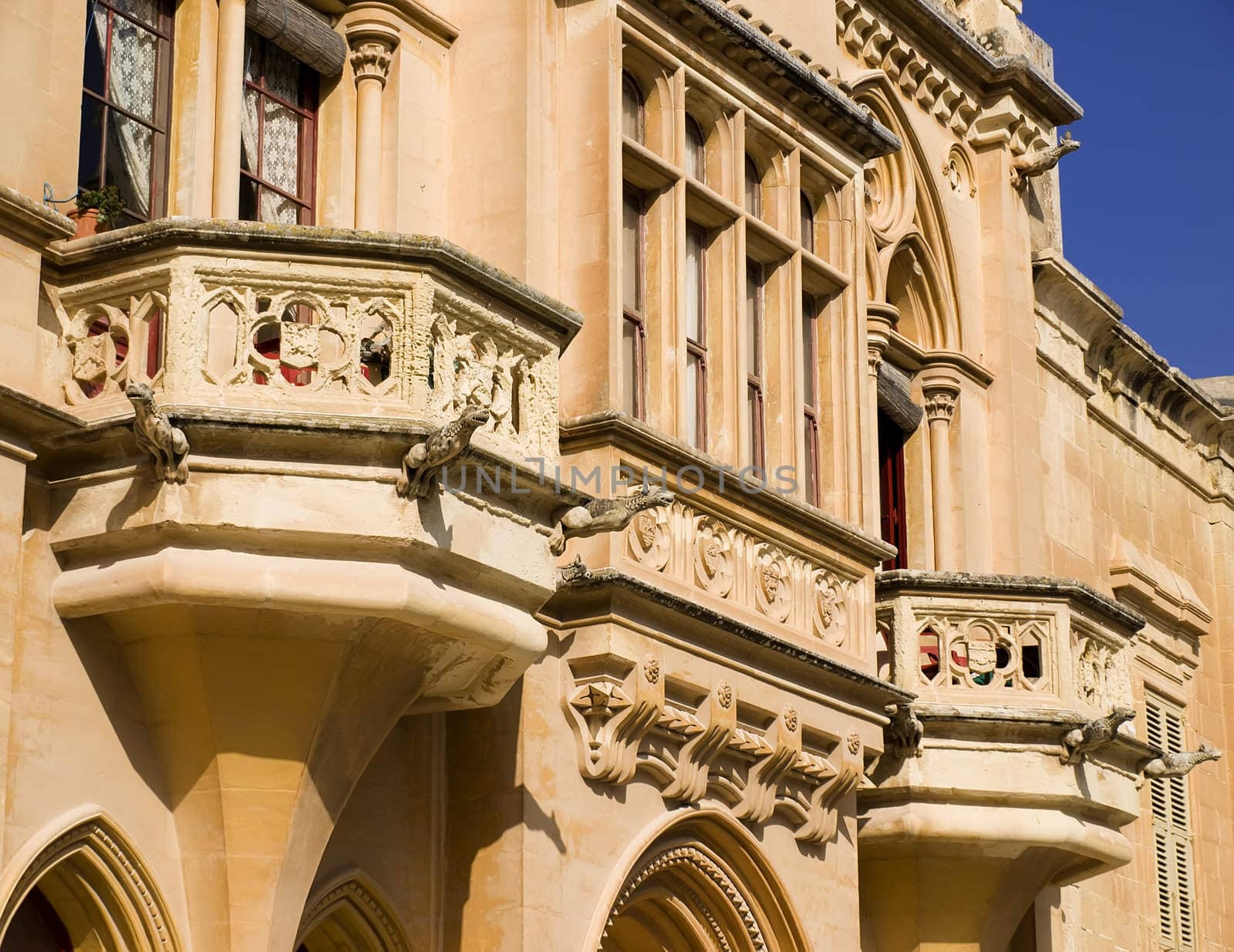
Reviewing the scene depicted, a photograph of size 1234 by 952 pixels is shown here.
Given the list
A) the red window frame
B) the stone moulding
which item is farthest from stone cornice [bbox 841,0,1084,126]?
the red window frame

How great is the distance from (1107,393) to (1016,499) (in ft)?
11.0

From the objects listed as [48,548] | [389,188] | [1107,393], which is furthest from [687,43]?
[1107,393]

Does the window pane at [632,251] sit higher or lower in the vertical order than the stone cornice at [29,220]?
higher

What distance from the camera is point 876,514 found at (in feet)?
50.8

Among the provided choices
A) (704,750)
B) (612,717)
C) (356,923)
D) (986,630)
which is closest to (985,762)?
(986,630)

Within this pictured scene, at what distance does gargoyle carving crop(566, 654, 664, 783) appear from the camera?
42.1ft

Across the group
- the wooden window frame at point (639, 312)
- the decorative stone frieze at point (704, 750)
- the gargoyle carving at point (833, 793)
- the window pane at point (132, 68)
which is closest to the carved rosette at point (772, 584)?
the decorative stone frieze at point (704, 750)

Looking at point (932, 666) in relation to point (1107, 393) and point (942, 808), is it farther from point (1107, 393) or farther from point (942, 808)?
point (1107, 393)

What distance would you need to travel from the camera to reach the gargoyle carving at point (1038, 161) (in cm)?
1992

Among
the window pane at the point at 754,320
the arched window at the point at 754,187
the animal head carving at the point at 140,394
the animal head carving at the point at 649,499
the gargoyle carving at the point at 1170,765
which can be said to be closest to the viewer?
the animal head carving at the point at 140,394

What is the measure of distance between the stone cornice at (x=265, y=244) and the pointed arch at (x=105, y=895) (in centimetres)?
254

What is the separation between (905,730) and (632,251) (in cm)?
370

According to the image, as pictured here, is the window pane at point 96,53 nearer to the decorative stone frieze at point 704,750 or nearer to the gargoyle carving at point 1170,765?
the decorative stone frieze at point 704,750

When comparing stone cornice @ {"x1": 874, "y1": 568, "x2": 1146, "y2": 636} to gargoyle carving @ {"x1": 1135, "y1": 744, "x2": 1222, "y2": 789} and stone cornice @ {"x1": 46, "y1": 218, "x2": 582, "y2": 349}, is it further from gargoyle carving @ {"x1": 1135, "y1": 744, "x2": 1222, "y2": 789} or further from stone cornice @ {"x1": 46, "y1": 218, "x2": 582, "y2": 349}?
stone cornice @ {"x1": 46, "y1": 218, "x2": 582, "y2": 349}
